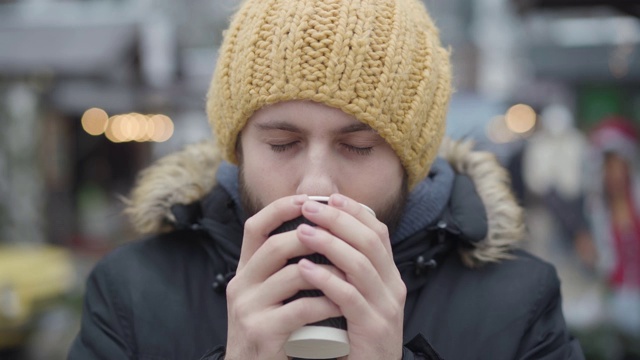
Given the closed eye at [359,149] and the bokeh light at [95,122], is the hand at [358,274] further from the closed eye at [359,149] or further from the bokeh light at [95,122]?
the bokeh light at [95,122]

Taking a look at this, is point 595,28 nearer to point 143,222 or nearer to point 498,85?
point 498,85

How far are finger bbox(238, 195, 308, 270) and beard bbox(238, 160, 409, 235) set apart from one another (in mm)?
300

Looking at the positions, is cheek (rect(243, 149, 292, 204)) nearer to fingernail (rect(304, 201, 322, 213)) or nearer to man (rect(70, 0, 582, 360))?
man (rect(70, 0, 582, 360))

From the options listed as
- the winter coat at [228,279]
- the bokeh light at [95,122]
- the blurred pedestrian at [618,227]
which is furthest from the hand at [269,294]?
the bokeh light at [95,122]

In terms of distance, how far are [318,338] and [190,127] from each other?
16.0 m

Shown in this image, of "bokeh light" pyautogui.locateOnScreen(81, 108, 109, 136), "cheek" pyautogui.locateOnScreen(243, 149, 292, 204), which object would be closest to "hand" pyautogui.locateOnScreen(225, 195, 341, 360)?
"cheek" pyautogui.locateOnScreen(243, 149, 292, 204)

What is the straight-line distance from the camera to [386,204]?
67.1 inches

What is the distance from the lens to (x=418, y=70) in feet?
5.62

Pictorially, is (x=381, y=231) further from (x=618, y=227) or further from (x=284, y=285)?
(x=618, y=227)

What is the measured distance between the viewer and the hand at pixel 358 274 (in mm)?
1289

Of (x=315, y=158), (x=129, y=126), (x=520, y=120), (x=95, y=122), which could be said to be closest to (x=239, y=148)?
(x=315, y=158)

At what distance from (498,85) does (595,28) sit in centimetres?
397

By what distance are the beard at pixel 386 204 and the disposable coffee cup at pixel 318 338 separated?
374 millimetres

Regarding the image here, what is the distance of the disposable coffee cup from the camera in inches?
51.2
